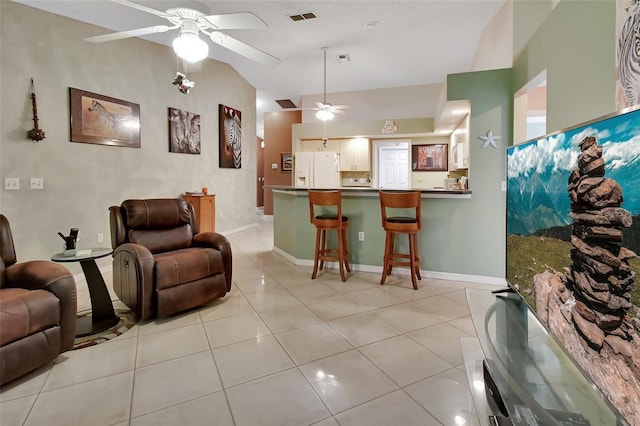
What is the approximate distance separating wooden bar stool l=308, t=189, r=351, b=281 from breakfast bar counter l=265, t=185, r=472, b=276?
21 centimetres

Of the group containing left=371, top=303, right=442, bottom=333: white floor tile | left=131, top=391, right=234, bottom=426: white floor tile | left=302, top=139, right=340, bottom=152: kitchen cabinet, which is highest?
left=302, top=139, right=340, bottom=152: kitchen cabinet

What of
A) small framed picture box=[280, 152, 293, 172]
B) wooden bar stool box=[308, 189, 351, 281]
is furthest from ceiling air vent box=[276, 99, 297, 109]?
wooden bar stool box=[308, 189, 351, 281]

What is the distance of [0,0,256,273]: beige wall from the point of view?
319cm

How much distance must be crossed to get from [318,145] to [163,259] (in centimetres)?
553

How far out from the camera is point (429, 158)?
23.6ft

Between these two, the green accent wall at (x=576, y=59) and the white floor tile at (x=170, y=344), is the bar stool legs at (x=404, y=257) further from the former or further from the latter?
the white floor tile at (x=170, y=344)

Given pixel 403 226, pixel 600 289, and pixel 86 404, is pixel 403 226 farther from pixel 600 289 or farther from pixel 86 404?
pixel 86 404

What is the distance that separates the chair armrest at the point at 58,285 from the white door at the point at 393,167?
6.25m

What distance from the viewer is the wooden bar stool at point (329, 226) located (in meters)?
3.69

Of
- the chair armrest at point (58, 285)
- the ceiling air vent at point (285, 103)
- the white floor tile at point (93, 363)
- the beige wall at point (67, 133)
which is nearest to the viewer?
the white floor tile at point (93, 363)

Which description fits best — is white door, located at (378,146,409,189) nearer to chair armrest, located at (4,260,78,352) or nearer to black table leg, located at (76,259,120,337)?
black table leg, located at (76,259,120,337)

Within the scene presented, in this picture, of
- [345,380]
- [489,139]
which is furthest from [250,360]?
[489,139]

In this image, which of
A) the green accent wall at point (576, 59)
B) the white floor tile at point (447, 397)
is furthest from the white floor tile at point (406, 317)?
the green accent wall at point (576, 59)

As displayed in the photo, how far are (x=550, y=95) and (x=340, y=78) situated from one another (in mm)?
4584
